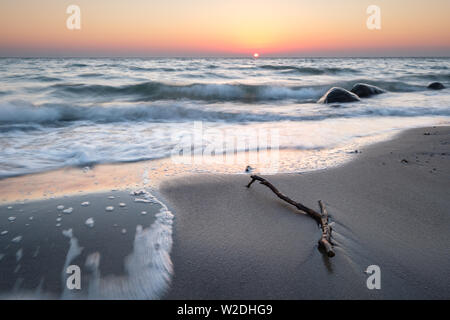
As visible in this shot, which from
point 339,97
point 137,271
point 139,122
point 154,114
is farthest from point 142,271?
point 339,97

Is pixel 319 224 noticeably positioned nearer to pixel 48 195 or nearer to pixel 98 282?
pixel 98 282

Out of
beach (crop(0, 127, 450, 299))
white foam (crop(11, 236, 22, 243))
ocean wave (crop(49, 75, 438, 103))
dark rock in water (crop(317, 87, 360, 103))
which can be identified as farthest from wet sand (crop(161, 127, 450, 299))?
ocean wave (crop(49, 75, 438, 103))

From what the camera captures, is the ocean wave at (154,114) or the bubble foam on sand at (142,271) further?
the ocean wave at (154,114)

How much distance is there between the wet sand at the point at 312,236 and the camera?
1546 millimetres

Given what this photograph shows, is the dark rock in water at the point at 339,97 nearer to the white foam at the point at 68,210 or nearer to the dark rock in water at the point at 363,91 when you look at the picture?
the dark rock in water at the point at 363,91

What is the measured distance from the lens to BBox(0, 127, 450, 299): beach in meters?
1.54

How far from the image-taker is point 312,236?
200 centimetres

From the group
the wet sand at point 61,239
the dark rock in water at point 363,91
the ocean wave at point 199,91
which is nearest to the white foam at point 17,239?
the wet sand at point 61,239

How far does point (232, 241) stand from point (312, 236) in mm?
561

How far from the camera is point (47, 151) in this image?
434 cm

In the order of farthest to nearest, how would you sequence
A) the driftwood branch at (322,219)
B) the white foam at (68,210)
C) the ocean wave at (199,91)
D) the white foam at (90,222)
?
the ocean wave at (199,91) < the white foam at (68,210) < the white foam at (90,222) < the driftwood branch at (322,219)

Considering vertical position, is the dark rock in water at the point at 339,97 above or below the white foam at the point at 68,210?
above

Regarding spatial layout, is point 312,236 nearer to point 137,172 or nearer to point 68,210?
point 68,210

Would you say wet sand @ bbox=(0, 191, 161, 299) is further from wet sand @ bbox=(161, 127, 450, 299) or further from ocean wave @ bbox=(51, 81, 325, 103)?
ocean wave @ bbox=(51, 81, 325, 103)
